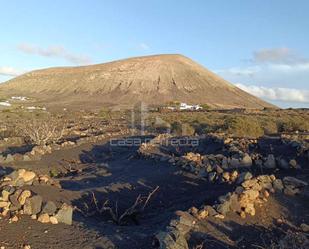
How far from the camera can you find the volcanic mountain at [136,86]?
81.2 m

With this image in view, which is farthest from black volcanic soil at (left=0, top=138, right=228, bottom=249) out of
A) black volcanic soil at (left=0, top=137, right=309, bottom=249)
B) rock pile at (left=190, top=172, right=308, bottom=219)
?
rock pile at (left=190, top=172, right=308, bottom=219)

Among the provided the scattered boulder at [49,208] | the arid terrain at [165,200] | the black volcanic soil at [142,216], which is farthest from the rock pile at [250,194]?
the scattered boulder at [49,208]

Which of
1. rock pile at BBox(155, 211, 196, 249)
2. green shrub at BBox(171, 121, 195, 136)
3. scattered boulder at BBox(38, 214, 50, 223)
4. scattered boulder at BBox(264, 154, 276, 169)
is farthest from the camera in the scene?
green shrub at BBox(171, 121, 195, 136)

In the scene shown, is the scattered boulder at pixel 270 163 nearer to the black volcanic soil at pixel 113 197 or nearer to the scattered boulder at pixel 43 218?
the black volcanic soil at pixel 113 197

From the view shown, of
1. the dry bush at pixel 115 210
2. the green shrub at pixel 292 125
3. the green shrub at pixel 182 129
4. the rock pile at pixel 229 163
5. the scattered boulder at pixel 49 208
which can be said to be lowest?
the green shrub at pixel 182 129

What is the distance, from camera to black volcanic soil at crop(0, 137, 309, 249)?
26.0ft

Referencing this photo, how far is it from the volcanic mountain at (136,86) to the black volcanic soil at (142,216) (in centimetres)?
6030

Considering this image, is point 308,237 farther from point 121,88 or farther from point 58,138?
point 121,88

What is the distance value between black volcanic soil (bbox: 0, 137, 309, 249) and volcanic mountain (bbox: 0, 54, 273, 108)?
198 ft

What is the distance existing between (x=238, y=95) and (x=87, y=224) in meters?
83.2

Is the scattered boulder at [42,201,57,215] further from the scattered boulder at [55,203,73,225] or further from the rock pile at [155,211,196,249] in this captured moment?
the rock pile at [155,211,196,249]

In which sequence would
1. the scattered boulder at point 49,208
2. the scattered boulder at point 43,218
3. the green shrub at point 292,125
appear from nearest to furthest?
the scattered boulder at point 43,218 < the scattered boulder at point 49,208 < the green shrub at point 292,125

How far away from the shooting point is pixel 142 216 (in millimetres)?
10172

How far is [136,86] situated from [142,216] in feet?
257
